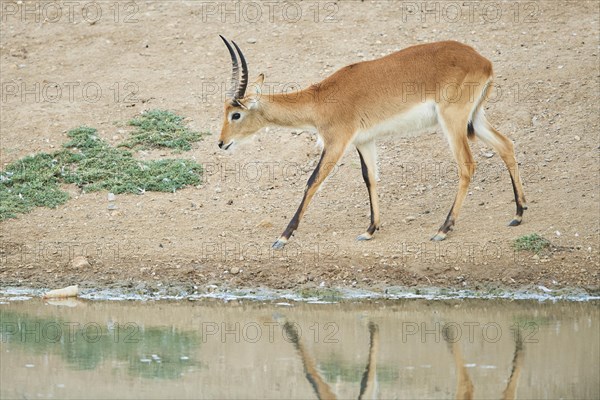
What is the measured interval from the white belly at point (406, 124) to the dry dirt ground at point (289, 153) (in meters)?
1.05

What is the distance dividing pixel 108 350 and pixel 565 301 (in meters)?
4.25

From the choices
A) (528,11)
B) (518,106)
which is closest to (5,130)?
(518,106)

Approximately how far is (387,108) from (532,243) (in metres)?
2.05

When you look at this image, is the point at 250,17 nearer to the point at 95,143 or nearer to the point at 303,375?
the point at 95,143

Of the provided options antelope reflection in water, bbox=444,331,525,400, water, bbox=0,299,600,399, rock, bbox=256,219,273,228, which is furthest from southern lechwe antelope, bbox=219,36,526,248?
antelope reflection in water, bbox=444,331,525,400

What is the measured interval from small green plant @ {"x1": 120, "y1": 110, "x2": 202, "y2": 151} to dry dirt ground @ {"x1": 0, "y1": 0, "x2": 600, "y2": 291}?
17 cm

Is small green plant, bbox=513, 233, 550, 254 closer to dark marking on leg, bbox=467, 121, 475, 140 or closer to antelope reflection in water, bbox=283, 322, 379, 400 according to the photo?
dark marking on leg, bbox=467, 121, 475, 140

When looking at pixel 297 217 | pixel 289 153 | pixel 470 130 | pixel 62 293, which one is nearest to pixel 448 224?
pixel 470 130

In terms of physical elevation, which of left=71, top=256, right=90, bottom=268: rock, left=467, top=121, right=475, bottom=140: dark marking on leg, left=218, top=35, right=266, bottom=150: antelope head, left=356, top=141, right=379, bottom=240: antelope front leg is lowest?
left=71, top=256, right=90, bottom=268: rock

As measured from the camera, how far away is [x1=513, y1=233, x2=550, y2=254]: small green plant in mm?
11102

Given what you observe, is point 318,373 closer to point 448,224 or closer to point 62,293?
point 62,293

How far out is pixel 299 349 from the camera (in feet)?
29.0

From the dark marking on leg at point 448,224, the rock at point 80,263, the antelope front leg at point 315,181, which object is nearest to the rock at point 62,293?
the rock at point 80,263

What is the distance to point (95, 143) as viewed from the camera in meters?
14.4
